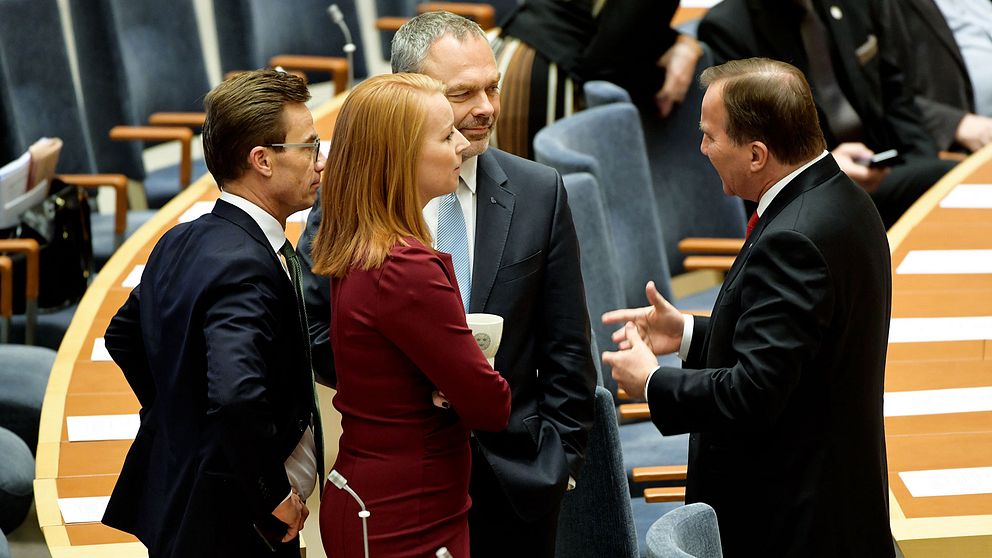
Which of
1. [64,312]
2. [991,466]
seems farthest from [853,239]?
[64,312]

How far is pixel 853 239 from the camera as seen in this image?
1863mm

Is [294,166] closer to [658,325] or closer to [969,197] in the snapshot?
[658,325]

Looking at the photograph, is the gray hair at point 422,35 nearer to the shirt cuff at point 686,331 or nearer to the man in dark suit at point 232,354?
the man in dark suit at point 232,354

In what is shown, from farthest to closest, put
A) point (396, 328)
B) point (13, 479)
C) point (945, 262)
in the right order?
point (945, 262) → point (13, 479) → point (396, 328)

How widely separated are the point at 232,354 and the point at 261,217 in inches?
9.6

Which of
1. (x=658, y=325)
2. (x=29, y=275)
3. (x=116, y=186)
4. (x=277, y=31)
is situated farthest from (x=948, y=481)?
(x=277, y=31)

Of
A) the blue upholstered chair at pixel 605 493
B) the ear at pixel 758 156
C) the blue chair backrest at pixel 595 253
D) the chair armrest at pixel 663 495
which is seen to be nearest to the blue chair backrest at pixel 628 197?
the blue chair backrest at pixel 595 253

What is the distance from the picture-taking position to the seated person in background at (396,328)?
63.3 inches

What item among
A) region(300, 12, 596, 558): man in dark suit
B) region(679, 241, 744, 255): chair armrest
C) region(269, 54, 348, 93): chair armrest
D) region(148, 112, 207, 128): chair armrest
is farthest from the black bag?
region(300, 12, 596, 558): man in dark suit

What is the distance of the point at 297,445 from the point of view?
1.86 meters

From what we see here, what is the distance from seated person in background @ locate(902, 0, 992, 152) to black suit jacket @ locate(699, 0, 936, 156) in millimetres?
102

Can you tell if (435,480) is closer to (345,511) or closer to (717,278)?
(345,511)

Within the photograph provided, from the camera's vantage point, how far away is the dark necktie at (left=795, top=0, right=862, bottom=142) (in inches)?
169

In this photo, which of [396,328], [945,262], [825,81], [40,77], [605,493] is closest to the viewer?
[396,328]
